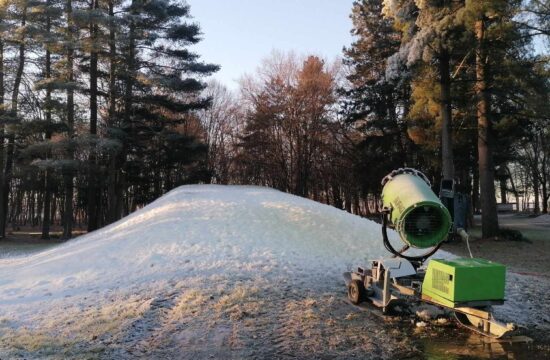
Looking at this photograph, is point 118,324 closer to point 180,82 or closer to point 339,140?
point 180,82

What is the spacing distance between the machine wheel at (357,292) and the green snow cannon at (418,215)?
3.95 feet

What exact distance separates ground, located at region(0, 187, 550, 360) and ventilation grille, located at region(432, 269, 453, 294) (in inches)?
29.4

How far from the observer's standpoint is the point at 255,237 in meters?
13.2

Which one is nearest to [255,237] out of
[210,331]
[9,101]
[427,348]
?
[210,331]

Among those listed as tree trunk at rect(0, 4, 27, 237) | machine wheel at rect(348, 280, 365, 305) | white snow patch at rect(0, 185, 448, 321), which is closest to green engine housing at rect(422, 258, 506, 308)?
machine wheel at rect(348, 280, 365, 305)

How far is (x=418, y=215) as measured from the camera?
771 centimetres

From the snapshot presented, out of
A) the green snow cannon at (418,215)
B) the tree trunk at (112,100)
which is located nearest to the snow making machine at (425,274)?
the green snow cannon at (418,215)

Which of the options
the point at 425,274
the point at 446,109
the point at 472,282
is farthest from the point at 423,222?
the point at 446,109

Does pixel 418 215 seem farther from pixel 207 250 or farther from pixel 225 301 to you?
pixel 207 250

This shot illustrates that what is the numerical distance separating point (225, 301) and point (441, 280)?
3.64 metres

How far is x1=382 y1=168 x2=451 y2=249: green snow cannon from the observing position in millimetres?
7496

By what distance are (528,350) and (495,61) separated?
16926 millimetres

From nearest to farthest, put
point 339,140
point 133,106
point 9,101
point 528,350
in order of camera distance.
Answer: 1. point 528,350
2. point 9,101
3. point 133,106
4. point 339,140

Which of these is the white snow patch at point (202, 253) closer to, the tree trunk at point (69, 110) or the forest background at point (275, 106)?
the forest background at point (275, 106)
